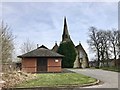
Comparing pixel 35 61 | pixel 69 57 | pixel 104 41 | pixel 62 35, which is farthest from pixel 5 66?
pixel 104 41

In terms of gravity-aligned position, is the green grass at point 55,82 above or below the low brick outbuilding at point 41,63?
below

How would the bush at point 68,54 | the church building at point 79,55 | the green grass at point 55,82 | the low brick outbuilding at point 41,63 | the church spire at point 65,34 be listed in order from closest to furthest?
the green grass at point 55,82, the low brick outbuilding at point 41,63, the bush at point 68,54, the church spire at point 65,34, the church building at point 79,55

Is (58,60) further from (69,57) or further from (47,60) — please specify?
(69,57)

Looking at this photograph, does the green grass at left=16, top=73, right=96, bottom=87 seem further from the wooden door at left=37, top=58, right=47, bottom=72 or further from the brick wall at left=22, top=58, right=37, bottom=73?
the brick wall at left=22, top=58, right=37, bottom=73

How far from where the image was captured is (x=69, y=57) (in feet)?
168

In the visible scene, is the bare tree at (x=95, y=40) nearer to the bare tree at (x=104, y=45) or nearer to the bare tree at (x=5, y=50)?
the bare tree at (x=104, y=45)

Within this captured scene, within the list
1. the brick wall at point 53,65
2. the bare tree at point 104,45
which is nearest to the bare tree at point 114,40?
the bare tree at point 104,45

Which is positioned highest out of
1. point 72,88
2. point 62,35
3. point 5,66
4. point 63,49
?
point 62,35

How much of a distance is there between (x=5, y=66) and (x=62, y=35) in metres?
39.9

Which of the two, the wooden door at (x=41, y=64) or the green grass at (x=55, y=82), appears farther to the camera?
the wooden door at (x=41, y=64)

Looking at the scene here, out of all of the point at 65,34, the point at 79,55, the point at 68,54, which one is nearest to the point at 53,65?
the point at 68,54

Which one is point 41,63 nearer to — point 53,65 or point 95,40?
point 53,65

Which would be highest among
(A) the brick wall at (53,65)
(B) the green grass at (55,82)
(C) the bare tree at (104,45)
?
(C) the bare tree at (104,45)

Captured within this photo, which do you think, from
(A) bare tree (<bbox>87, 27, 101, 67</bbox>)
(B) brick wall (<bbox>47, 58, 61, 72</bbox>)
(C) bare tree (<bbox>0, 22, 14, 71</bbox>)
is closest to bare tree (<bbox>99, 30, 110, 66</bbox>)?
(A) bare tree (<bbox>87, 27, 101, 67</bbox>)
